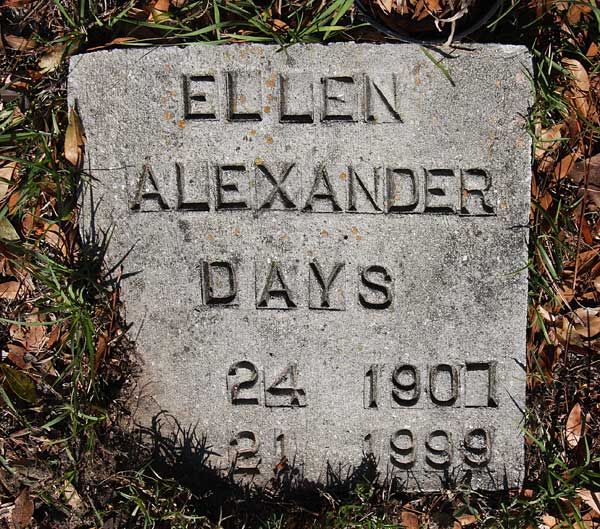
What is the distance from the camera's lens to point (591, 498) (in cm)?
252


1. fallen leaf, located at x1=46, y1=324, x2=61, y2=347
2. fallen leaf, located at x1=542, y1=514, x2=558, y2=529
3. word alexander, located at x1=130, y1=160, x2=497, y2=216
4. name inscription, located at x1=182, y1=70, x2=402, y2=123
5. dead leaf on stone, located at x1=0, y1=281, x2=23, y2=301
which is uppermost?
name inscription, located at x1=182, y1=70, x2=402, y2=123

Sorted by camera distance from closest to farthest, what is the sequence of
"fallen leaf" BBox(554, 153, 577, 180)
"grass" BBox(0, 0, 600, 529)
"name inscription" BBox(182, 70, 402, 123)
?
"name inscription" BBox(182, 70, 402, 123), "grass" BBox(0, 0, 600, 529), "fallen leaf" BBox(554, 153, 577, 180)

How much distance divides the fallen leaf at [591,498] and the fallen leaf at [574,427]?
0.18 metres

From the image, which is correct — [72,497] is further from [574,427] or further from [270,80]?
[574,427]

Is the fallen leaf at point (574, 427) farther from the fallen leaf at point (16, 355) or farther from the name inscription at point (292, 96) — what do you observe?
the fallen leaf at point (16, 355)

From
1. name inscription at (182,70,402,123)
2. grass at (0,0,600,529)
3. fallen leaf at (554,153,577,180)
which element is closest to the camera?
name inscription at (182,70,402,123)

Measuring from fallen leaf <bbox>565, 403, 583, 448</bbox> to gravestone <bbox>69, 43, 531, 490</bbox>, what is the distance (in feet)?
1.04

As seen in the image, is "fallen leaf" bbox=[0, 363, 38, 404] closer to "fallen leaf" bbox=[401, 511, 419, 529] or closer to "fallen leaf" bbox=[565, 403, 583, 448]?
"fallen leaf" bbox=[401, 511, 419, 529]

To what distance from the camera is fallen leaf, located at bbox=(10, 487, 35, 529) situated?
2580 millimetres

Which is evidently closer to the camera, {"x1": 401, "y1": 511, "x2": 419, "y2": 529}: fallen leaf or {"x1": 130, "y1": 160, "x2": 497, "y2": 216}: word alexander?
{"x1": 130, "y1": 160, "x2": 497, "y2": 216}: word alexander

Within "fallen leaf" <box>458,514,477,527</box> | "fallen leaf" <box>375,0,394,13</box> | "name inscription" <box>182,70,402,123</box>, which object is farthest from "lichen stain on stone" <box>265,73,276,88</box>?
"fallen leaf" <box>458,514,477,527</box>

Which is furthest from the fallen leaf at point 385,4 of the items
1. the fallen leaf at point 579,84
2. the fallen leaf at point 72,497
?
the fallen leaf at point 72,497

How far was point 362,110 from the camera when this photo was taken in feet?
7.66

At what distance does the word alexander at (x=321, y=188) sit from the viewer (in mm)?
2338
